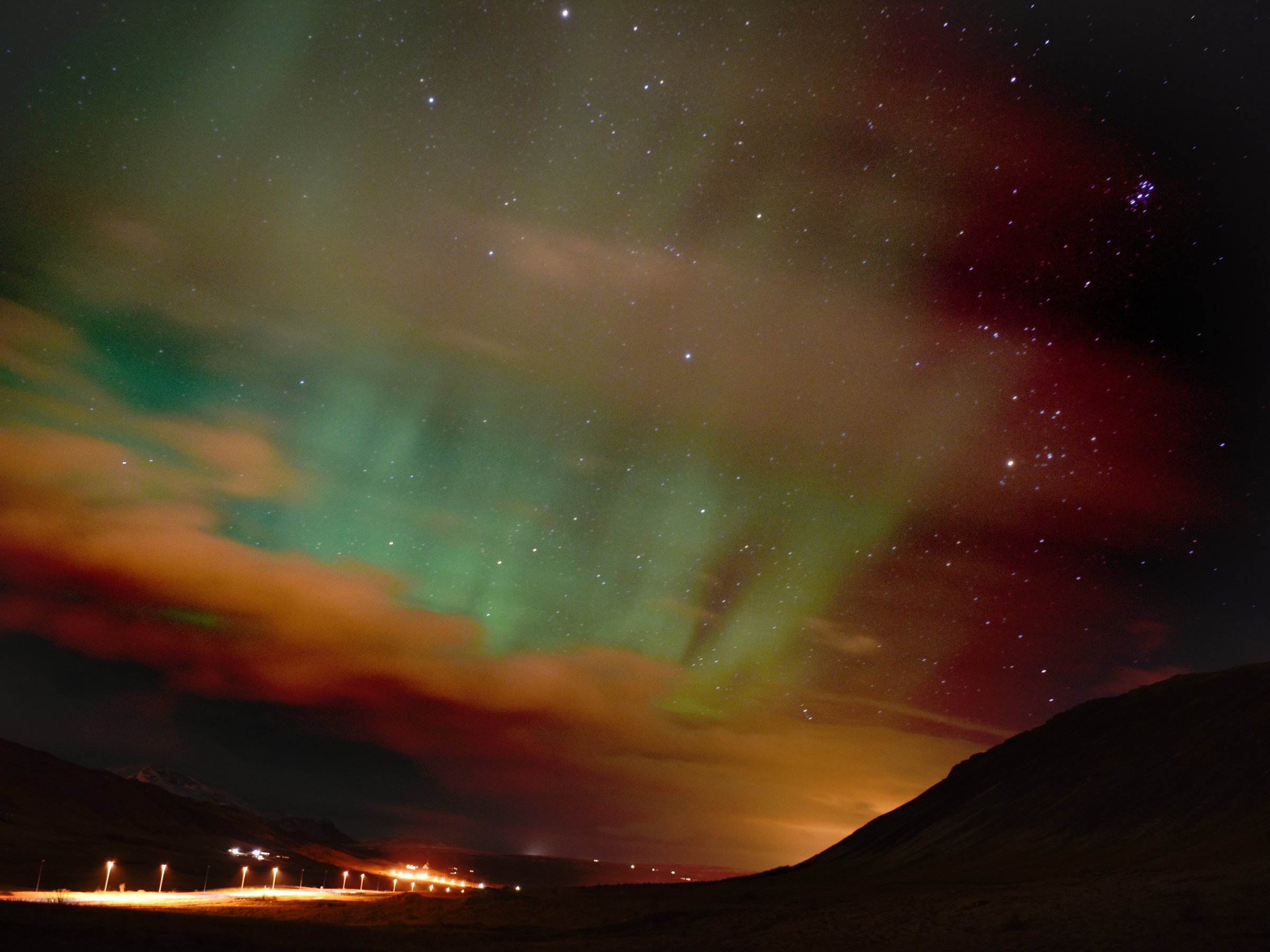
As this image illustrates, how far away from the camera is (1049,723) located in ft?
288

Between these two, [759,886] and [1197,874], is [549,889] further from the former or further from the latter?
[1197,874]

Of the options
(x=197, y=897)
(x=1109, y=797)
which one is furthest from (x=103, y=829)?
(x=1109, y=797)

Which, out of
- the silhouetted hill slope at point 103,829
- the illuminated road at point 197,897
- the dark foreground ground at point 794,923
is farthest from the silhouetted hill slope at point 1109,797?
the silhouetted hill slope at point 103,829

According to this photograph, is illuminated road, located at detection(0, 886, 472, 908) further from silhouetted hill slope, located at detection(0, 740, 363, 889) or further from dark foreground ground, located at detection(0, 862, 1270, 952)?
silhouetted hill slope, located at detection(0, 740, 363, 889)

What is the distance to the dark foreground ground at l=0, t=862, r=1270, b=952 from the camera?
2520 cm

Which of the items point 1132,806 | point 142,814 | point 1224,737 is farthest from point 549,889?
point 142,814

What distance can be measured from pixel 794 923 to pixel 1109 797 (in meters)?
A: 33.4

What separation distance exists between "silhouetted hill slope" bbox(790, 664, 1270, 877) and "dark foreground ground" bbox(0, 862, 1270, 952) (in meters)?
7.58

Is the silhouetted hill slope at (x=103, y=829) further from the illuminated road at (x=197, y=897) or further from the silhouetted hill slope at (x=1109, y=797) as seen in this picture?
the silhouetted hill slope at (x=1109, y=797)

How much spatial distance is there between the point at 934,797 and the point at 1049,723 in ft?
41.1

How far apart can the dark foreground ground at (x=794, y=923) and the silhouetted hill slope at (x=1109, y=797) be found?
7.58 meters

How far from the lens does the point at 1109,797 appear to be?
58.8m

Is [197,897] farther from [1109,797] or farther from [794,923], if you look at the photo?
[1109,797]

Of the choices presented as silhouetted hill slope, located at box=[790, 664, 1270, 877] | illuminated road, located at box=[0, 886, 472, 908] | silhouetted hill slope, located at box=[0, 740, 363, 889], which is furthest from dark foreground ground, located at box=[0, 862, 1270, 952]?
A: silhouetted hill slope, located at box=[0, 740, 363, 889]
